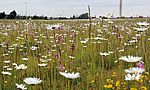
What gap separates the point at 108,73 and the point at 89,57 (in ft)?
2.81

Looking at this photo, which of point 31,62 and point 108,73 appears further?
point 31,62

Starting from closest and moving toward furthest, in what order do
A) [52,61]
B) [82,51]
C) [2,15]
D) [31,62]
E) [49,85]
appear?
[49,85] → [52,61] → [31,62] → [82,51] → [2,15]

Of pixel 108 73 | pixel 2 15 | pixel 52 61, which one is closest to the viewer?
pixel 108 73

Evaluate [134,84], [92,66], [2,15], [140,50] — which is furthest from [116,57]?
[2,15]

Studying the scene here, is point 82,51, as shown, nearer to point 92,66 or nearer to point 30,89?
point 92,66

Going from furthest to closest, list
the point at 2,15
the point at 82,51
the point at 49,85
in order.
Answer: the point at 2,15 → the point at 82,51 → the point at 49,85

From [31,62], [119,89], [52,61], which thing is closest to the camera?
[119,89]

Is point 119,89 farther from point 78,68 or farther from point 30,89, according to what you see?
point 78,68

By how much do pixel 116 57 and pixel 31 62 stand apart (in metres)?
1.04

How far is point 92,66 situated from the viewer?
380 centimetres

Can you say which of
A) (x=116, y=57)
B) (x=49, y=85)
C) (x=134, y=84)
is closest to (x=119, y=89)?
(x=134, y=84)

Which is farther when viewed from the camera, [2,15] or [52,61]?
[2,15]

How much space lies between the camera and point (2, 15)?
2159cm

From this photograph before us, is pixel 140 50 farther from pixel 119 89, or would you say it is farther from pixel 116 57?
pixel 119 89
